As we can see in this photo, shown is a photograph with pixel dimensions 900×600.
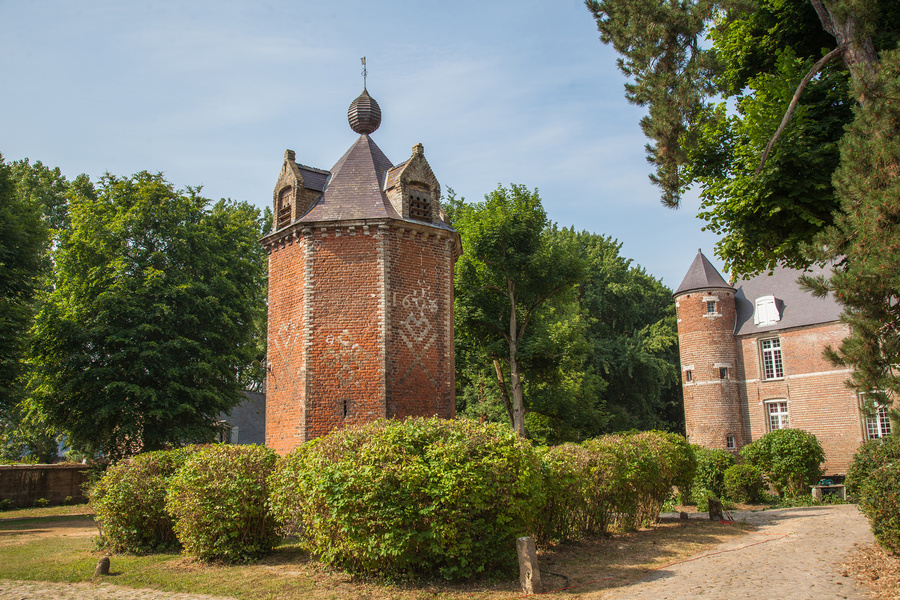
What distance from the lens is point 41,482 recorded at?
2444 centimetres

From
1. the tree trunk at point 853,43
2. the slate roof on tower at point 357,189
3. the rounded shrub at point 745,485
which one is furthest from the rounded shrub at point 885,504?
the rounded shrub at point 745,485

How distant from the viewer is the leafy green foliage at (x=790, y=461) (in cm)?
2272

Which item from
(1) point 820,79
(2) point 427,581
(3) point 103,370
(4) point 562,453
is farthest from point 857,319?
(3) point 103,370

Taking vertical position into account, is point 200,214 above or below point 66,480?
above

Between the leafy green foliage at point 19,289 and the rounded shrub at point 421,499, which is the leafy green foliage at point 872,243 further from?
the leafy green foliage at point 19,289

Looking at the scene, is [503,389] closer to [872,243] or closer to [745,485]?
[745,485]

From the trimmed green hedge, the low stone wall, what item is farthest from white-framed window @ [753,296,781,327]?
the low stone wall

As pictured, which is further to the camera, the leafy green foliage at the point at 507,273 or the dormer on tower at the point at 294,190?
the leafy green foliage at the point at 507,273

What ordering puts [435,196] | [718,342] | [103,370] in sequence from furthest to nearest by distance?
[718,342] → [103,370] → [435,196]

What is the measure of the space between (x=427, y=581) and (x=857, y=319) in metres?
6.86

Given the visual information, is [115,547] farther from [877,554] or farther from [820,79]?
[820,79]

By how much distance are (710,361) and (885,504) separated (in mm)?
23307

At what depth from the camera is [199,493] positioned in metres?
10.3

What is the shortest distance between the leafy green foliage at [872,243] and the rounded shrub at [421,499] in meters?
4.78
